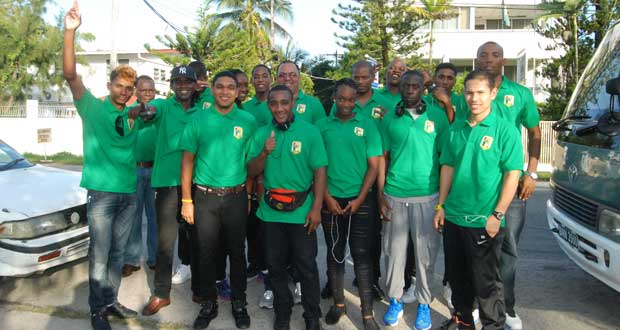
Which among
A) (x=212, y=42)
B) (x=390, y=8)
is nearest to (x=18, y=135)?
(x=212, y=42)

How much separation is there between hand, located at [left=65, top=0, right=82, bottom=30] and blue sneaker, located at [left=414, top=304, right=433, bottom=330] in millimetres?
3371

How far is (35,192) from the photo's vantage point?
479cm

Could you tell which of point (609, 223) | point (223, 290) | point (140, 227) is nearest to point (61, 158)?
point (140, 227)

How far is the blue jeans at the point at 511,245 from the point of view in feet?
12.5

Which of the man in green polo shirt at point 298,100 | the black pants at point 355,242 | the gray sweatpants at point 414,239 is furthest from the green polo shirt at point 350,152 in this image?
the man in green polo shirt at point 298,100

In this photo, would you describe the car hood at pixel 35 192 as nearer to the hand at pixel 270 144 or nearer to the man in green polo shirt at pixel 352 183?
the hand at pixel 270 144

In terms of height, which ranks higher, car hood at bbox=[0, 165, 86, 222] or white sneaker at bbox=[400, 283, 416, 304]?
car hood at bbox=[0, 165, 86, 222]

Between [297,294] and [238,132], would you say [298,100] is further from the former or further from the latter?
[297,294]

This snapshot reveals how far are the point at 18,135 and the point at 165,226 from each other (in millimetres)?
20635

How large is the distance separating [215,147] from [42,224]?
5.91ft

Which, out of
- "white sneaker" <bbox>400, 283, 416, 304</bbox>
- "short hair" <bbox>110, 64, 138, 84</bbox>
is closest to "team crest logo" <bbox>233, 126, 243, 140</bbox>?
"short hair" <bbox>110, 64, 138, 84</bbox>

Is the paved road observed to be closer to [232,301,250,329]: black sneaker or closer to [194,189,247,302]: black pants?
[232,301,250,329]: black sneaker

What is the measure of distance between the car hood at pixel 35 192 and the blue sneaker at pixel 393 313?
9.81ft

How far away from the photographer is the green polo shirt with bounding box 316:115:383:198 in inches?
155
